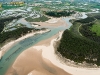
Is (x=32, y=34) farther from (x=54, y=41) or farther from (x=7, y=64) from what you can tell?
(x=7, y=64)

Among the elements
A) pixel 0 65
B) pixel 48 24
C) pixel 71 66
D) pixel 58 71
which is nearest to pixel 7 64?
pixel 0 65

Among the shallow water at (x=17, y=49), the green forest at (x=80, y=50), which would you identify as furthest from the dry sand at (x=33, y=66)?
the green forest at (x=80, y=50)

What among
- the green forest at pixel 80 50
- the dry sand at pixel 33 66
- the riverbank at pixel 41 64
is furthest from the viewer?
the green forest at pixel 80 50

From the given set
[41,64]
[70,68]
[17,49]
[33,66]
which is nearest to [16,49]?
[17,49]

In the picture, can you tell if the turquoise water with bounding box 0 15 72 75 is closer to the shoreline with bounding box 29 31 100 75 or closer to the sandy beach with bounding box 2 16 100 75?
the sandy beach with bounding box 2 16 100 75

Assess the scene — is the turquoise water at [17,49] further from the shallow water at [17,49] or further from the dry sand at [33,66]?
the dry sand at [33,66]

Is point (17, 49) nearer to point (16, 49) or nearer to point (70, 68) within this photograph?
point (16, 49)

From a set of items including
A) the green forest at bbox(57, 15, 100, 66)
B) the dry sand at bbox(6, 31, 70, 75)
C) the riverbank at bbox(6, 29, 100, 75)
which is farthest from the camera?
the green forest at bbox(57, 15, 100, 66)

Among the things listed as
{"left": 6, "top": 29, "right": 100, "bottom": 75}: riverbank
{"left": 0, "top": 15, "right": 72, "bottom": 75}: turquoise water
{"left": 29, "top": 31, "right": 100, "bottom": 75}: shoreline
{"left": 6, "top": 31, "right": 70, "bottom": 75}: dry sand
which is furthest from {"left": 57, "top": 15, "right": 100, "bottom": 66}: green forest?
{"left": 0, "top": 15, "right": 72, "bottom": 75}: turquoise water
